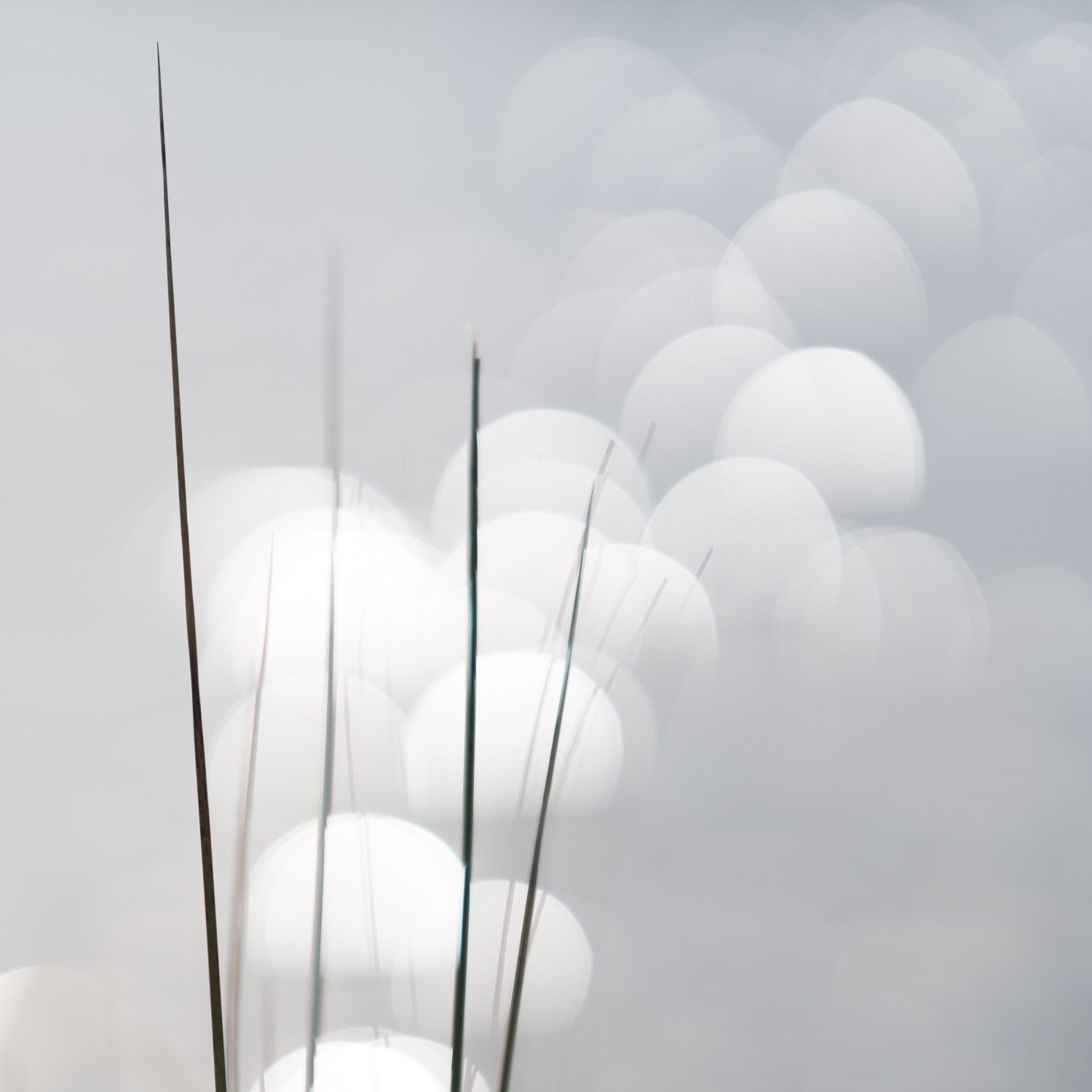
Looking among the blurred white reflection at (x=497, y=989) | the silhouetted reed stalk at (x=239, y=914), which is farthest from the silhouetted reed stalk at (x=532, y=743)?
the silhouetted reed stalk at (x=239, y=914)

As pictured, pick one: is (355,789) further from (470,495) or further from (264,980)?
(470,495)

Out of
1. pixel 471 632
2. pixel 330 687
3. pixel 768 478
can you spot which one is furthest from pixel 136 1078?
pixel 768 478

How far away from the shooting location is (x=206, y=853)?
417 millimetres

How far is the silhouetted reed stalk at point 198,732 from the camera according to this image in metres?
0.42

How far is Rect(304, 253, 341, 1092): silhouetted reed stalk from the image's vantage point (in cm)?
51

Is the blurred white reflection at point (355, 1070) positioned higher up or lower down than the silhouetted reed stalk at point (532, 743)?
lower down

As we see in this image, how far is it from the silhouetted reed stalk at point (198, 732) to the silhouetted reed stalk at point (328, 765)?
80 millimetres

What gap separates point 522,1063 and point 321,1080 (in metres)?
0.40

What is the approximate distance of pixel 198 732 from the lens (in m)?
0.43

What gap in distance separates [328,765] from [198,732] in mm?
145

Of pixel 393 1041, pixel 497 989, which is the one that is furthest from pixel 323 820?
pixel 393 1041

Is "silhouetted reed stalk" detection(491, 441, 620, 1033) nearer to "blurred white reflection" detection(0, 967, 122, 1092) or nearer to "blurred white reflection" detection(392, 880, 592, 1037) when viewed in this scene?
"blurred white reflection" detection(392, 880, 592, 1037)

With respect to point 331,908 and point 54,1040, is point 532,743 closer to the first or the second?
point 54,1040

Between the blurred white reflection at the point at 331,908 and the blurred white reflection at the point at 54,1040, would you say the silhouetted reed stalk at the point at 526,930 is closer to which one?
the blurred white reflection at the point at 331,908
